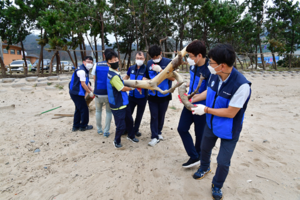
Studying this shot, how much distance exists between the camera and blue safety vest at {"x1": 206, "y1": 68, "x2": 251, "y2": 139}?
1.82 metres

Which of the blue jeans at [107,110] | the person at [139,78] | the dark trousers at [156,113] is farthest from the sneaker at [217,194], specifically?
the blue jeans at [107,110]

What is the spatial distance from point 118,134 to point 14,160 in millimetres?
1703

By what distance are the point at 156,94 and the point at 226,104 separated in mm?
1587

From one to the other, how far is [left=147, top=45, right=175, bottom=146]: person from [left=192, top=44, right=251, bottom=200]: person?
1.28 metres

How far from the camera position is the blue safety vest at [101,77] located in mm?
3600

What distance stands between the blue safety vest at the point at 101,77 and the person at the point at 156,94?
33.4 inches

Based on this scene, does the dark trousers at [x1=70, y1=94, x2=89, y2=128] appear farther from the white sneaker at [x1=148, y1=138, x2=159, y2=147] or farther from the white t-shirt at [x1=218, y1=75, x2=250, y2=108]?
the white t-shirt at [x1=218, y1=75, x2=250, y2=108]

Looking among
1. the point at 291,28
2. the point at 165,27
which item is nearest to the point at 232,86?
the point at 165,27

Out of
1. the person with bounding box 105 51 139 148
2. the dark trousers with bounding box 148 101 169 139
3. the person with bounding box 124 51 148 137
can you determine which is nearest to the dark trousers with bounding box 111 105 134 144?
the person with bounding box 105 51 139 148

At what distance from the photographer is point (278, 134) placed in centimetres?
388

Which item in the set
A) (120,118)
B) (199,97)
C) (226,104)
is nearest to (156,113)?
(120,118)

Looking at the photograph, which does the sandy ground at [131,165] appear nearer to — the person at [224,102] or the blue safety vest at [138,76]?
the person at [224,102]

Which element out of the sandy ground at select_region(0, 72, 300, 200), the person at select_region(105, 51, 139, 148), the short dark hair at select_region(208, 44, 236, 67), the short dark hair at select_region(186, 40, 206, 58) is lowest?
the sandy ground at select_region(0, 72, 300, 200)

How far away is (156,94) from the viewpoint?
11.0ft
